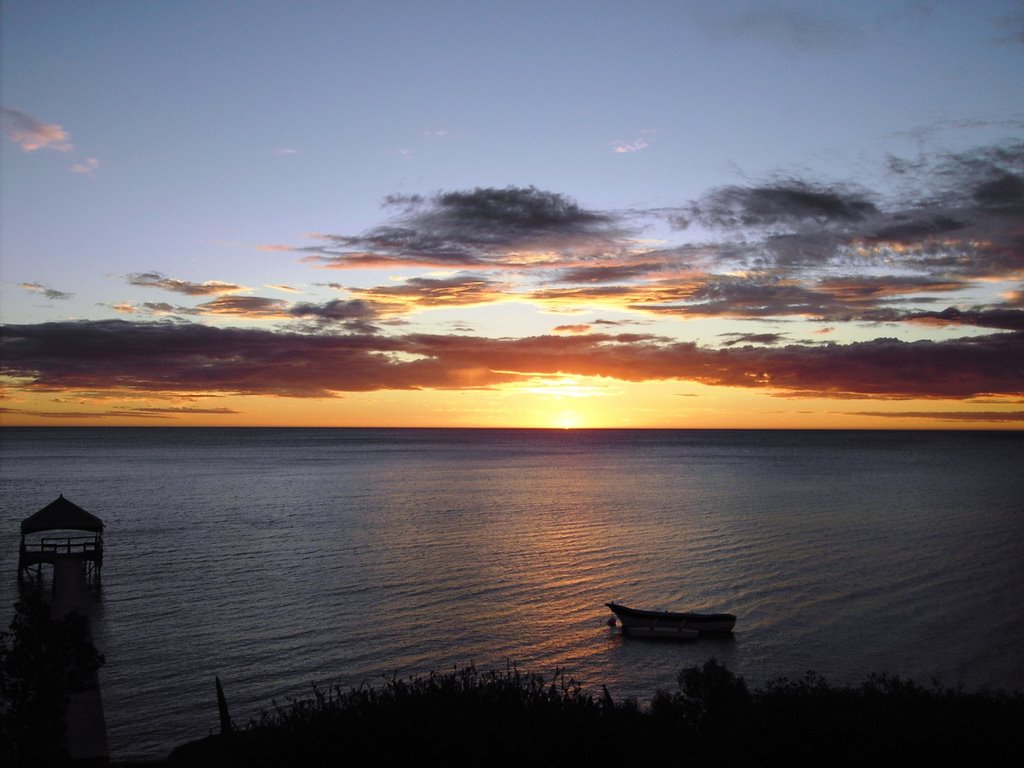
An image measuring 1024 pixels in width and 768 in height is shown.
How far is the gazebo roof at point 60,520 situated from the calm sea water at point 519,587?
376cm

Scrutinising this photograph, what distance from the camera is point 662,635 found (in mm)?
38125

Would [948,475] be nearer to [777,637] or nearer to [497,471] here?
[497,471]

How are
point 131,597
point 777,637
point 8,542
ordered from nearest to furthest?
point 777,637, point 131,597, point 8,542

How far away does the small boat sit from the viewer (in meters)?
37.7

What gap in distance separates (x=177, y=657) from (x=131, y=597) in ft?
46.1

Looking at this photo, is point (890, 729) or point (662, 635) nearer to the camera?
point (890, 729)

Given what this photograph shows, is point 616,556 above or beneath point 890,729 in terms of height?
beneath

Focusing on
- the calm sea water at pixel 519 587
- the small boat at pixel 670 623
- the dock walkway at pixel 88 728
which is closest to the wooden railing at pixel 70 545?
the calm sea water at pixel 519 587

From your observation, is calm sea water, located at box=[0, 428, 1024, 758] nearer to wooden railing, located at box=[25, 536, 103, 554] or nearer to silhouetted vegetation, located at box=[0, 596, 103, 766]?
wooden railing, located at box=[25, 536, 103, 554]

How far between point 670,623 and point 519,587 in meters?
11.0

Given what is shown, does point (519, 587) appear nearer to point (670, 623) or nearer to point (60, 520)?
point (670, 623)

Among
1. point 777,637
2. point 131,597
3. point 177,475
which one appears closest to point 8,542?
point 131,597

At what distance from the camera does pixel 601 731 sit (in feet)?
45.5

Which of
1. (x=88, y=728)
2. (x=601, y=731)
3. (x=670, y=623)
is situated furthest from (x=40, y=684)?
(x=670, y=623)
